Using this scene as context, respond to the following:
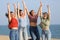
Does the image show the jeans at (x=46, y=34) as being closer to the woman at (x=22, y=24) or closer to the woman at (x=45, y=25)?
the woman at (x=45, y=25)

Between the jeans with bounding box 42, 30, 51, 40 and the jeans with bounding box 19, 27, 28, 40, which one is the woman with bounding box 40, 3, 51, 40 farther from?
the jeans with bounding box 19, 27, 28, 40

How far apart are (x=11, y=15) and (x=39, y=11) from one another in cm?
143

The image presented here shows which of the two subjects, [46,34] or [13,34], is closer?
[13,34]

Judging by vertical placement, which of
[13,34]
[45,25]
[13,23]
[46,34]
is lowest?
[46,34]

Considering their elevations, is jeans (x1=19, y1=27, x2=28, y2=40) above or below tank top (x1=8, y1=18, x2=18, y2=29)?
below

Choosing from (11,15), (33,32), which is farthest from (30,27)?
(11,15)

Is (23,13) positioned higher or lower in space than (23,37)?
higher

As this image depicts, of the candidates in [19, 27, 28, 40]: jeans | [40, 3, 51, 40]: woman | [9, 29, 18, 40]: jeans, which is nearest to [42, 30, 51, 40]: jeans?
[40, 3, 51, 40]: woman

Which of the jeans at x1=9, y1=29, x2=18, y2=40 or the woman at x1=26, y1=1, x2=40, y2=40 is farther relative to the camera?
the woman at x1=26, y1=1, x2=40, y2=40

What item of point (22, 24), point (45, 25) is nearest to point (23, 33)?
point (22, 24)

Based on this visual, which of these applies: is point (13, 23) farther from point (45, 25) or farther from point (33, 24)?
point (45, 25)

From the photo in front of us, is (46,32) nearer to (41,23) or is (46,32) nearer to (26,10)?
(41,23)

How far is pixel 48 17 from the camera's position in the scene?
13.1 m

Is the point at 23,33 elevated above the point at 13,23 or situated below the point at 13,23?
below
